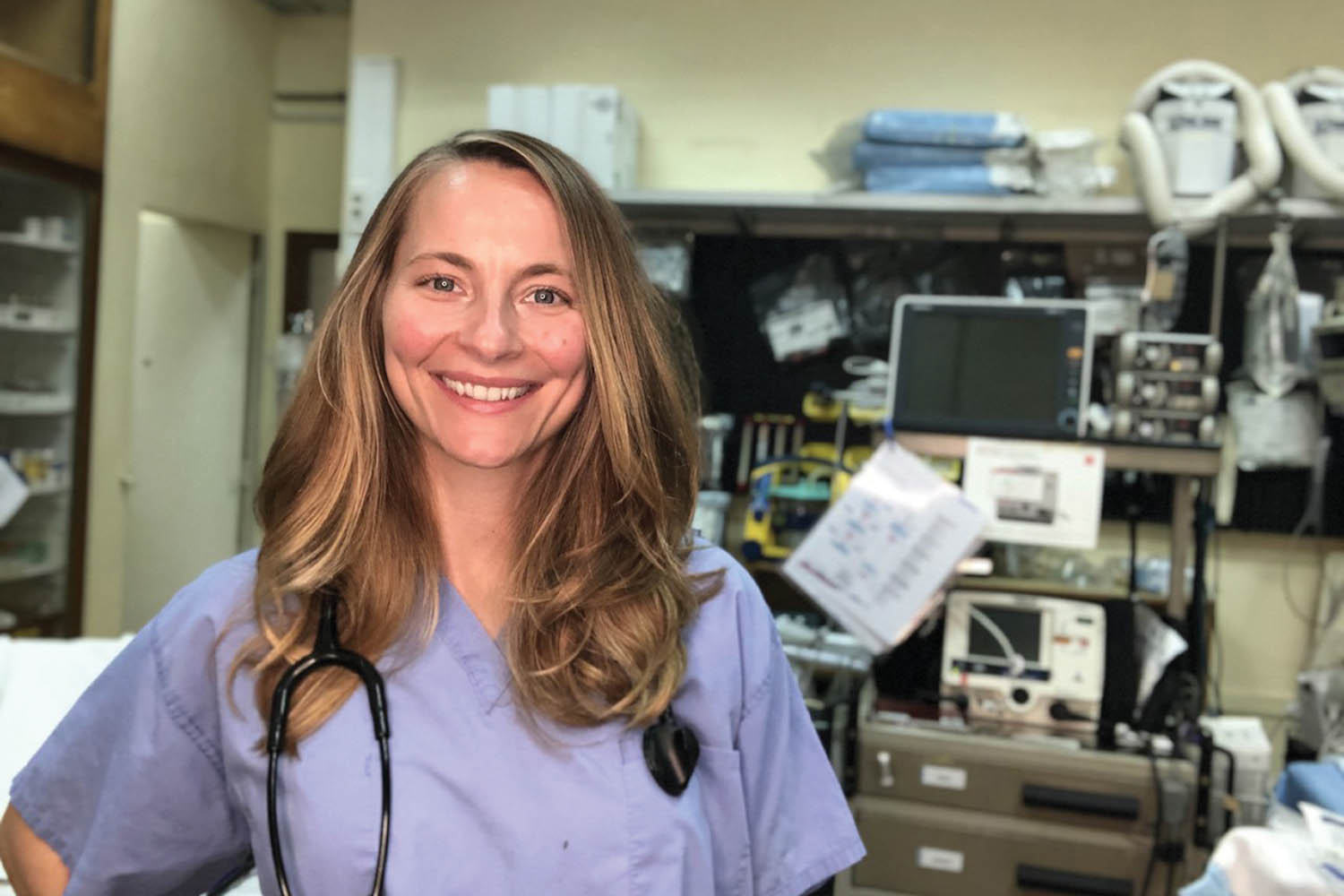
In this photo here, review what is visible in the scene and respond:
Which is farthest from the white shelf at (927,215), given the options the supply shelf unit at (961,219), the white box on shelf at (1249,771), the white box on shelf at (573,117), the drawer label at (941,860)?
the drawer label at (941,860)

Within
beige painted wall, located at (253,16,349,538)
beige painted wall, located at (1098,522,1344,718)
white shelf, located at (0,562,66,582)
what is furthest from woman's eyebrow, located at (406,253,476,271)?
beige painted wall, located at (253,16,349,538)

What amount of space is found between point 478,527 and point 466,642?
11 centimetres

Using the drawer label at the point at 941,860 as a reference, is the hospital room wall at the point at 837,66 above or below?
Answer: above

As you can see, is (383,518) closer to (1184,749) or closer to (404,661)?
(404,661)

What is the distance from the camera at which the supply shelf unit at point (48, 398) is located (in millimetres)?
3344

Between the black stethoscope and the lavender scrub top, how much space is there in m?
0.02

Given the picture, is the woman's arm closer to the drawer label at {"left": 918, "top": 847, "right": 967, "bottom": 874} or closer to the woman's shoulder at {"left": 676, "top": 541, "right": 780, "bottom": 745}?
the woman's shoulder at {"left": 676, "top": 541, "right": 780, "bottom": 745}

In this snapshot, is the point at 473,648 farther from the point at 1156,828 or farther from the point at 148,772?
the point at 1156,828

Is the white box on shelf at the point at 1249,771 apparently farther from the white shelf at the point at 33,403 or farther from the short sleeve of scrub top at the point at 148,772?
the white shelf at the point at 33,403

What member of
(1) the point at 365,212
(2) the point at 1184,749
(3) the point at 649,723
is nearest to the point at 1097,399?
(2) the point at 1184,749

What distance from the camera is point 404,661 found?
910mm

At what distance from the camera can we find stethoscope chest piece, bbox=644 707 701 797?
0.89 m

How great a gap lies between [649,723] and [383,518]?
290 mm

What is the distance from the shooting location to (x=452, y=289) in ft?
3.00
